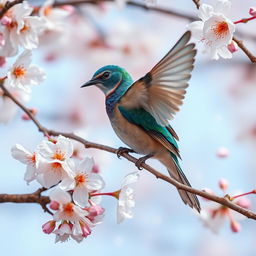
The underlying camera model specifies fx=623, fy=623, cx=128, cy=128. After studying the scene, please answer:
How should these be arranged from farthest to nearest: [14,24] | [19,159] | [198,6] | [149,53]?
[149,53]
[14,24]
[19,159]
[198,6]

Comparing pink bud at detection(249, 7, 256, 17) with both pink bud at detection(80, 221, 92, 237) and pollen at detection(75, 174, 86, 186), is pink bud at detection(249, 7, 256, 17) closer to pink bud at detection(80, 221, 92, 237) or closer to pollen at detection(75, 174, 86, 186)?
pollen at detection(75, 174, 86, 186)

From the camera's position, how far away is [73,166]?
231 cm

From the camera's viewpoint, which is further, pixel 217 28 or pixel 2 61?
pixel 2 61

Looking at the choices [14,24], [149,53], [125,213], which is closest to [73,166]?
[125,213]

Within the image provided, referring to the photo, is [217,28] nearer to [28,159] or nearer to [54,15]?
[28,159]

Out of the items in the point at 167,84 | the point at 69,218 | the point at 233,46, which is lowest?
the point at 69,218

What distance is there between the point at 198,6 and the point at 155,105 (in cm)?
40

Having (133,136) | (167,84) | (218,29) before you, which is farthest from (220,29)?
(133,136)

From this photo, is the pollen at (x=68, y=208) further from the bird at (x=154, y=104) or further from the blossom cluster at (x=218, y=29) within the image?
the blossom cluster at (x=218, y=29)

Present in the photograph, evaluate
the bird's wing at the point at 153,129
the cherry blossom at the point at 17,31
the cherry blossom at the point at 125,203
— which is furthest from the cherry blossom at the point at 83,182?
the cherry blossom at the point at 17,31

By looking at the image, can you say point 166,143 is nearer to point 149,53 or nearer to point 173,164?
point 173,164

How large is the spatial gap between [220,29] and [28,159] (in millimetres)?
867

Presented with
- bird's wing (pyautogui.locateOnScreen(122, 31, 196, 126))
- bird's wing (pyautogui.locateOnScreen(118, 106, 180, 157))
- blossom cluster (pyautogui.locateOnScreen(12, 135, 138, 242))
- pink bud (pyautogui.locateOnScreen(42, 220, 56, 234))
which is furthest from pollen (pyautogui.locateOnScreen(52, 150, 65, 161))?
bird's wing (pyautogui.locateOnScreen(118, 106, 180, 157))

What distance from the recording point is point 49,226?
7.43 feet
